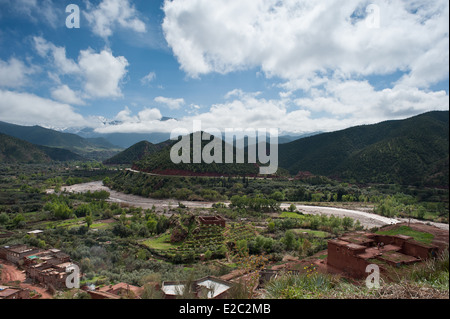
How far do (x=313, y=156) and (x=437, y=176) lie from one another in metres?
41.4

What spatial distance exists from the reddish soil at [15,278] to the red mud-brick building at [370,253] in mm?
11381

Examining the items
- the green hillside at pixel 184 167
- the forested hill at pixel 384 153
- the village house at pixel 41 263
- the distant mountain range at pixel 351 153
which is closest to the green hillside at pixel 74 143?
the distant mountain range at pixel 351 153

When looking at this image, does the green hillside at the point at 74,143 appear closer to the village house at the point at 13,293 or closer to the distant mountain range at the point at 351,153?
the distant mountain range at the point at 351,153

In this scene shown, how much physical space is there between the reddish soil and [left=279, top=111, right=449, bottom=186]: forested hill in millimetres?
25790

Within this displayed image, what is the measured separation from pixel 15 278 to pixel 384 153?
50618mm

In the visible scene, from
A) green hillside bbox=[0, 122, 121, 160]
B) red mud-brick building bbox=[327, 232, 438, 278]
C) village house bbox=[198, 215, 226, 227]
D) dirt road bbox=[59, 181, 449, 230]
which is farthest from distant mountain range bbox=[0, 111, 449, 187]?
village house bbox=[198, 215, 226, 227]

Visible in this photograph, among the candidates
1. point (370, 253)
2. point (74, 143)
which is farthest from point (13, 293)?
point (74, 143)

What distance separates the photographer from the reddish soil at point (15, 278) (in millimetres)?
7932

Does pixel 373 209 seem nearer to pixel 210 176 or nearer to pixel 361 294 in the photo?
pixel 210 176

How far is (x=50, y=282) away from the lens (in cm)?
838

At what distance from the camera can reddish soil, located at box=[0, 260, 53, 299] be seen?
7.93 metres

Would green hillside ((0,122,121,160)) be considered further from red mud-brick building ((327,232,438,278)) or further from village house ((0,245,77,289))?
red mud-brick building ((327,232,438,278))

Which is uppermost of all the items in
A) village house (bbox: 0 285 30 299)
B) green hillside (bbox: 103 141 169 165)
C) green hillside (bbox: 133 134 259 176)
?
green hillside (bbox: 103 141 169 165)
